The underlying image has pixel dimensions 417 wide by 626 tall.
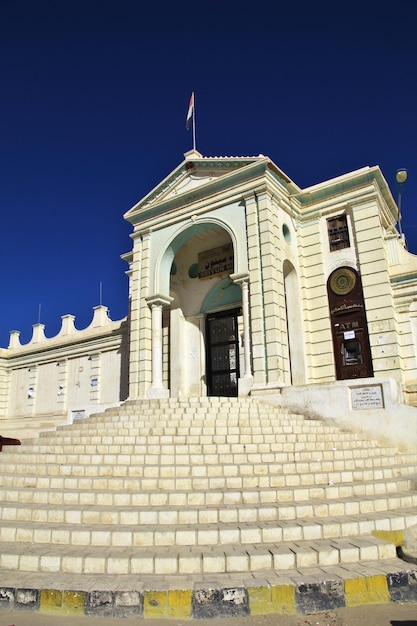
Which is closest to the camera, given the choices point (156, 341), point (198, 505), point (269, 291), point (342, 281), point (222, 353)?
point (198, 505)

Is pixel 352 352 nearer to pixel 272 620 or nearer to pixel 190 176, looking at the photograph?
pixel 190 176

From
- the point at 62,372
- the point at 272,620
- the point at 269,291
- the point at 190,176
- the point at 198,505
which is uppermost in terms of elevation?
the point at 190,176

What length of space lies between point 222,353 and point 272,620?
1304 centimetres

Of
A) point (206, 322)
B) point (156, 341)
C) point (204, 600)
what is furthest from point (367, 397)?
point (206, 322)

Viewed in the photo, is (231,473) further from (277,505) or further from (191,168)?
(191,168)

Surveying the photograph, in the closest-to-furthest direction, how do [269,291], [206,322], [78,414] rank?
1. [269,291]
2. [78,414]
3. [206,322]

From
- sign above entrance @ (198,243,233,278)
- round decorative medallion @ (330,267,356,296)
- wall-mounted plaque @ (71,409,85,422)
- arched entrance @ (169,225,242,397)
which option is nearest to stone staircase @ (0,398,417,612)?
wall-mounted plaque @ (71,409,85,422)

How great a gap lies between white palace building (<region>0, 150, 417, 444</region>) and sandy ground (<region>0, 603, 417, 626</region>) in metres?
6.29

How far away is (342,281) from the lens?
14.4 meters

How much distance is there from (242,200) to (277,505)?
34.6ft

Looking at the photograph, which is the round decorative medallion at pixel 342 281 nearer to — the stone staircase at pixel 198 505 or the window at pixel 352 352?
the window at pixel 352 352

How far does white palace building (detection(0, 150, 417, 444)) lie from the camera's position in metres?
12.9

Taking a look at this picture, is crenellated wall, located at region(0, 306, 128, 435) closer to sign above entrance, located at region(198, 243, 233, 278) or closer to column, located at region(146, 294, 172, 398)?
column, located at region(146, 294, 172, 398)

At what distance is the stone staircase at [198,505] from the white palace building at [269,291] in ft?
9.81
